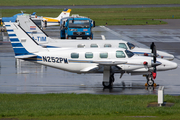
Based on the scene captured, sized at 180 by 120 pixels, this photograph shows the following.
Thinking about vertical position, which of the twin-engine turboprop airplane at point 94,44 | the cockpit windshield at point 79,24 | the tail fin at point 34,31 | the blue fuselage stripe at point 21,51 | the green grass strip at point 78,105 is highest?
the cockpit windshield at point 79,24

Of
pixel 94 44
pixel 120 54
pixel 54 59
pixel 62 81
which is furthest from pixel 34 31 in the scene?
pixel 120 54

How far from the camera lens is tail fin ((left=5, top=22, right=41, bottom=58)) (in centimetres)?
2362

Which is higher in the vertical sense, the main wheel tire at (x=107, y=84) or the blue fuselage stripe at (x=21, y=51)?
the blue fuselage stripe at (x=21, y=51)

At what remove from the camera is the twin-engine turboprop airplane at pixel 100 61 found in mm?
21969

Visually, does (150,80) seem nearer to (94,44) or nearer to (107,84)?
(107,84)

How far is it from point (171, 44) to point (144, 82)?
21464 mm

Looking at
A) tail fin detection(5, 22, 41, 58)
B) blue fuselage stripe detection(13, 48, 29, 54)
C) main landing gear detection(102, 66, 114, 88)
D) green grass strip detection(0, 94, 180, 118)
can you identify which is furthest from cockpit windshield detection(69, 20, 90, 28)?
green grass strip detection(0, 94, 180, 118)

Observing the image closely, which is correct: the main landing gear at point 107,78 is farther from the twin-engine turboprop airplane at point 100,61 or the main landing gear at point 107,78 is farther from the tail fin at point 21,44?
the tail fin at point 21,44

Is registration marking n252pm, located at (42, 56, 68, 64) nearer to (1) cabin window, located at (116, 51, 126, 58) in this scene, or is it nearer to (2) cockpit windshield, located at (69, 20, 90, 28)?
(1) cabin window, located at (116, 51, 126, 58)

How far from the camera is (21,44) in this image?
23.9 meters

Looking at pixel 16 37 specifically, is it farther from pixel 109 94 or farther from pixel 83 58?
pixel 109 94

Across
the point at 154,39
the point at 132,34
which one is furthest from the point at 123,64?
the point at 132,34

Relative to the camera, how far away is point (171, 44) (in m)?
44.1

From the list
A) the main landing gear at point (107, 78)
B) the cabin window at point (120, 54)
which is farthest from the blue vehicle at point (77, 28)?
the main landing gear at point (107, 78)
